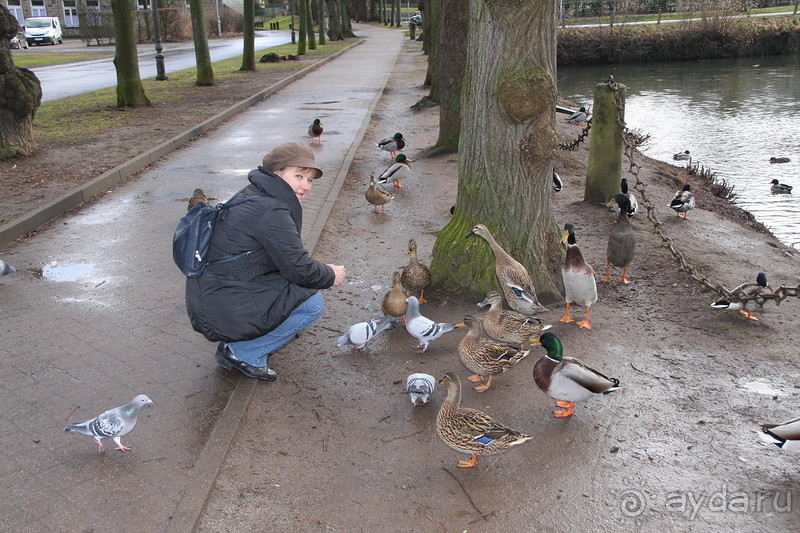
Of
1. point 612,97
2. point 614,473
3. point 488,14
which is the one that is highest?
point 488,14

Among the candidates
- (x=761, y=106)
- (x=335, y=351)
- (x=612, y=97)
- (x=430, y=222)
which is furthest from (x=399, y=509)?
(x=761, y=106)

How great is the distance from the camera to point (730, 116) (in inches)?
875

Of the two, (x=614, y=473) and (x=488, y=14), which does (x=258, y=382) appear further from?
(x=488, y=14)

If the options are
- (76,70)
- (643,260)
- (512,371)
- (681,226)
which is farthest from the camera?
(76,70)

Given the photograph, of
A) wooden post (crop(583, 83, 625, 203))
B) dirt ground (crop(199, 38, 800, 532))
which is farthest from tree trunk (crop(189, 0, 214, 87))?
dirt ground (crop(199, 38, 800, 532))

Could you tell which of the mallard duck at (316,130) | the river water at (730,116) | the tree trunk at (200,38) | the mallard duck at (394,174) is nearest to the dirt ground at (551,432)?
the mallard duck at (394,174)

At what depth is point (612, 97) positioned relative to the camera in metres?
9.10

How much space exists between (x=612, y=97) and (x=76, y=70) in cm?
3091

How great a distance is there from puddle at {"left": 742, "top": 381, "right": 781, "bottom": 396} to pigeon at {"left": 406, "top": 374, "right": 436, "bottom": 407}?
2487mm

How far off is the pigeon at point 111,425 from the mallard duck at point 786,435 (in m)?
4.12

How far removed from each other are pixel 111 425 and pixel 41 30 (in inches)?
2335

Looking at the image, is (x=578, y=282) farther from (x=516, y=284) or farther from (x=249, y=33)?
(x=249, y=33)

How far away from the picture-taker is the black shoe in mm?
5219

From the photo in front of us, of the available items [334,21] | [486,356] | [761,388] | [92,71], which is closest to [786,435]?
[761,388]
